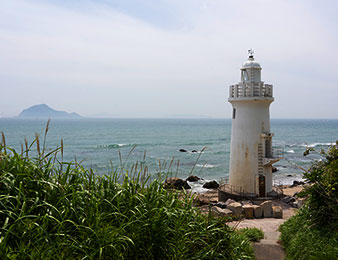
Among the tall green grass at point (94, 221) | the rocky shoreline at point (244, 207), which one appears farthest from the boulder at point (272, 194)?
the tall green grass at point (94, 221)

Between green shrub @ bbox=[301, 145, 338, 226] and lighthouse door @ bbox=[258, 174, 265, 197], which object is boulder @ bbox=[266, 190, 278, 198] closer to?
lighthouse door @ bbox=[258, 174, 265, 197]

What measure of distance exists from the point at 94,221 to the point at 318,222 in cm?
422

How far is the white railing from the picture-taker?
46.8ft

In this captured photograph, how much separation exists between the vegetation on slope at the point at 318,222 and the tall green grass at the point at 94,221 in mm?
1591

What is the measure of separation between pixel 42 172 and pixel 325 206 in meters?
4.81

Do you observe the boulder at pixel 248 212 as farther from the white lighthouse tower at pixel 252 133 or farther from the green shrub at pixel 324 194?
the white lighthouse tower at pixel 252 133

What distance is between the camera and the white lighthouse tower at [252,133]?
14.2m

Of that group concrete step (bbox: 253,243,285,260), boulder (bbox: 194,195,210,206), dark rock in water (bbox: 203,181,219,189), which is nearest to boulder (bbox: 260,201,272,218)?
boulder (bbox: 194,195,210,206)

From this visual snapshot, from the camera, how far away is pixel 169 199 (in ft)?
13.0

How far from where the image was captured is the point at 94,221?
10.6 feet

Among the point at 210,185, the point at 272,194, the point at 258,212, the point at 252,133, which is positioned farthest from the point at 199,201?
the point at 210,185

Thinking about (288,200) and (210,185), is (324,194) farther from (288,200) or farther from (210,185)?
(210,185)

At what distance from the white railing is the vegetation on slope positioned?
826cm

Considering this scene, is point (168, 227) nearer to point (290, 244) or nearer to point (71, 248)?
point (71, 248)
